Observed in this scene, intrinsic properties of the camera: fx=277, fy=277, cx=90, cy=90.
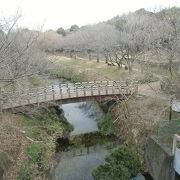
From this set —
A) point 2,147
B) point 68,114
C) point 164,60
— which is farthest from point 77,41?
point 2,147

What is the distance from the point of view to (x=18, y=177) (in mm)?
13547

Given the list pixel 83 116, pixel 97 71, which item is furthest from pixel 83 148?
pixel 97 71

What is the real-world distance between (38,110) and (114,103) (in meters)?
6.19

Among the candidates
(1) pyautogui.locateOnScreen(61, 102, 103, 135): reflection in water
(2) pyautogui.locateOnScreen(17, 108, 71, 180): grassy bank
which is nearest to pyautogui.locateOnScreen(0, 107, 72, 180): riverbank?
(2) pyautogui.locateOnScreen(17, 108, 71, 180): grassy bank

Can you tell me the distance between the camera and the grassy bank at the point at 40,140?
14713mm

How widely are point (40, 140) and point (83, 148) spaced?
3191 millimetres

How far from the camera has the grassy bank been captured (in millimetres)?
14713

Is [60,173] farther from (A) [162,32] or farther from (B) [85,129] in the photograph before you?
(A) [162,32]

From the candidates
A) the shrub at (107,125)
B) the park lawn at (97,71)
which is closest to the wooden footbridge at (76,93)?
the shrub at (107,125)

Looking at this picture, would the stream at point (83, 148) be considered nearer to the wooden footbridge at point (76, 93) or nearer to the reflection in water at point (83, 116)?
the reflection in water at point (83, 116)

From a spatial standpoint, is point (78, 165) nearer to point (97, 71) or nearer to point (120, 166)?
point (120, 166)

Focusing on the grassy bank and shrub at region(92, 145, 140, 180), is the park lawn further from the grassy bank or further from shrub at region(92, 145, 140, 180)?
shrub at region(92, 145, 140, 180)

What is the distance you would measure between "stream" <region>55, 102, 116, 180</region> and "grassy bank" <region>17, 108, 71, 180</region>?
84cm

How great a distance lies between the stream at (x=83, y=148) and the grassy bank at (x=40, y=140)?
84 cm
